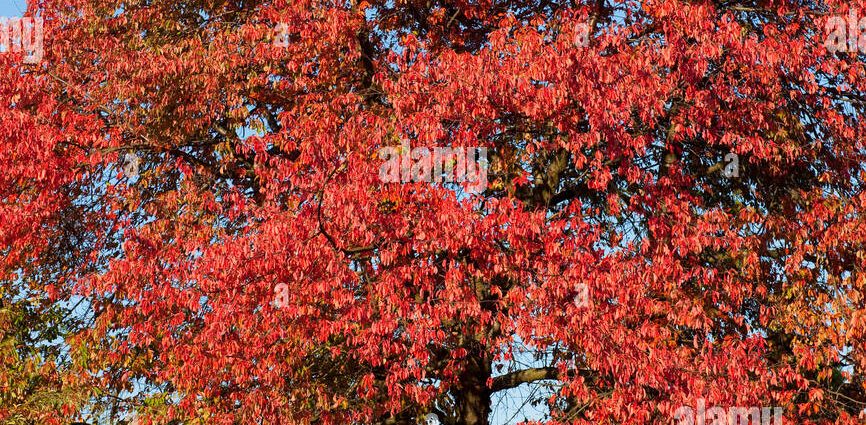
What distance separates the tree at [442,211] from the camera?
13672 millimetres

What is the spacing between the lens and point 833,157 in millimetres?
15703

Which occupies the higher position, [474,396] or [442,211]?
[442,211]

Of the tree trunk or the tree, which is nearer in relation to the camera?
the tree

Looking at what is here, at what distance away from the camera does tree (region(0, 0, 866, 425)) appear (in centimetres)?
1367

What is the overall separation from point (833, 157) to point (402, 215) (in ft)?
22.4

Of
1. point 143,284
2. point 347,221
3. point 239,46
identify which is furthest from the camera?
point 239,46

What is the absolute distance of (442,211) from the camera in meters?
13.5

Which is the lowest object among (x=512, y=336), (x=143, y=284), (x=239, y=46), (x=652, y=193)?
(x=512, y=336)

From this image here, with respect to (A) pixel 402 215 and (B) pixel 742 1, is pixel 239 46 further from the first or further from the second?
(B) pixel 742 1

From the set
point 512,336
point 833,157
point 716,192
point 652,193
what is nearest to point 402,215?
point 512,336

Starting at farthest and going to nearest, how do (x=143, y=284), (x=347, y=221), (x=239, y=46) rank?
1. (x=239, y=46)
2. (x=143, y=284)
3. (x=347, y=221)

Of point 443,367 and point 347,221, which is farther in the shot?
point 443,367

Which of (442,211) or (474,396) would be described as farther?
(474,396)

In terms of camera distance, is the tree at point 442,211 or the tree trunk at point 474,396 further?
the tree trunk at point 474,396
